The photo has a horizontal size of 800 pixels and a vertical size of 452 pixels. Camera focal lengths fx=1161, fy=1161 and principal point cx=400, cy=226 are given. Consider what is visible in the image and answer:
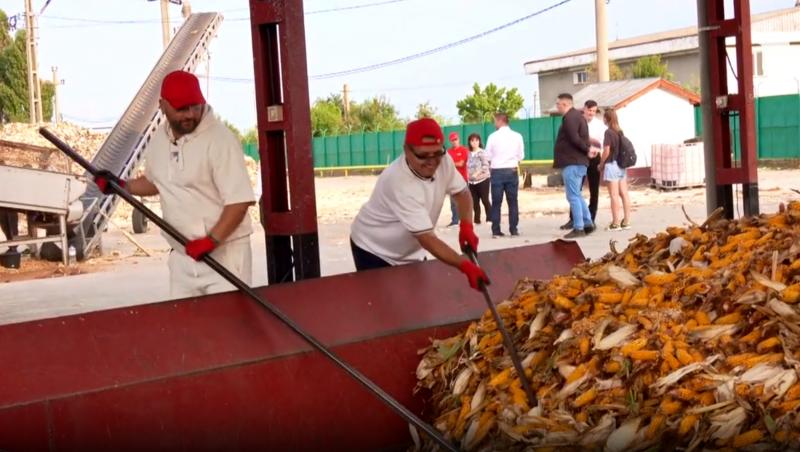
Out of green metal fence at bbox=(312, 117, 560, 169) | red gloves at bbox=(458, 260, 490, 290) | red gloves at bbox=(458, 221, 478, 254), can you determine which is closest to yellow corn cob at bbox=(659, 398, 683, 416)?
red gloves at bbox=(458, 260, 490, 290)

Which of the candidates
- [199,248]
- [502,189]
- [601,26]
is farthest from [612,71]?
[199,248]

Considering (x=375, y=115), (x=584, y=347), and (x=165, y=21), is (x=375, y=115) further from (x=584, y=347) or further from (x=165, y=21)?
(x=584, y=347)

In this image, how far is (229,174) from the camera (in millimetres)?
5652

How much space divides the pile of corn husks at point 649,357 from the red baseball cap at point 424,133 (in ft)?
3.27

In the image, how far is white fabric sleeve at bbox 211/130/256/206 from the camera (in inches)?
221

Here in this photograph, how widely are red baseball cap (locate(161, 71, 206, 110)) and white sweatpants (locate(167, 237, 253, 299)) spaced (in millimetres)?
751

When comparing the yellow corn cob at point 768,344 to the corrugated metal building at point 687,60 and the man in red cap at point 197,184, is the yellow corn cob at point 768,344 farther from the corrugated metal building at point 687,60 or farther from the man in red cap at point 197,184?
the corrugated metal building at point 687,60

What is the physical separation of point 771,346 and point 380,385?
5.93 ft

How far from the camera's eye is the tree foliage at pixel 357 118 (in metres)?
72.4

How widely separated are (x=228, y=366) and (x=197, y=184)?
1174mm

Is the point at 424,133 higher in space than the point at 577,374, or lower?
higher

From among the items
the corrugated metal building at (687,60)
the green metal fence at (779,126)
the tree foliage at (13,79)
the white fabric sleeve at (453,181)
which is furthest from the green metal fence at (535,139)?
the white fabric sleeve at (453,181)

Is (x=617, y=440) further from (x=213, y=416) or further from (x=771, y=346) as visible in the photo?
(x=213, y=416)

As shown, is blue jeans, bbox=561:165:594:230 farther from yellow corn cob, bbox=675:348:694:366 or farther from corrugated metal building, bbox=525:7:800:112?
corrugated metal building, bbox=525:7:800:112
